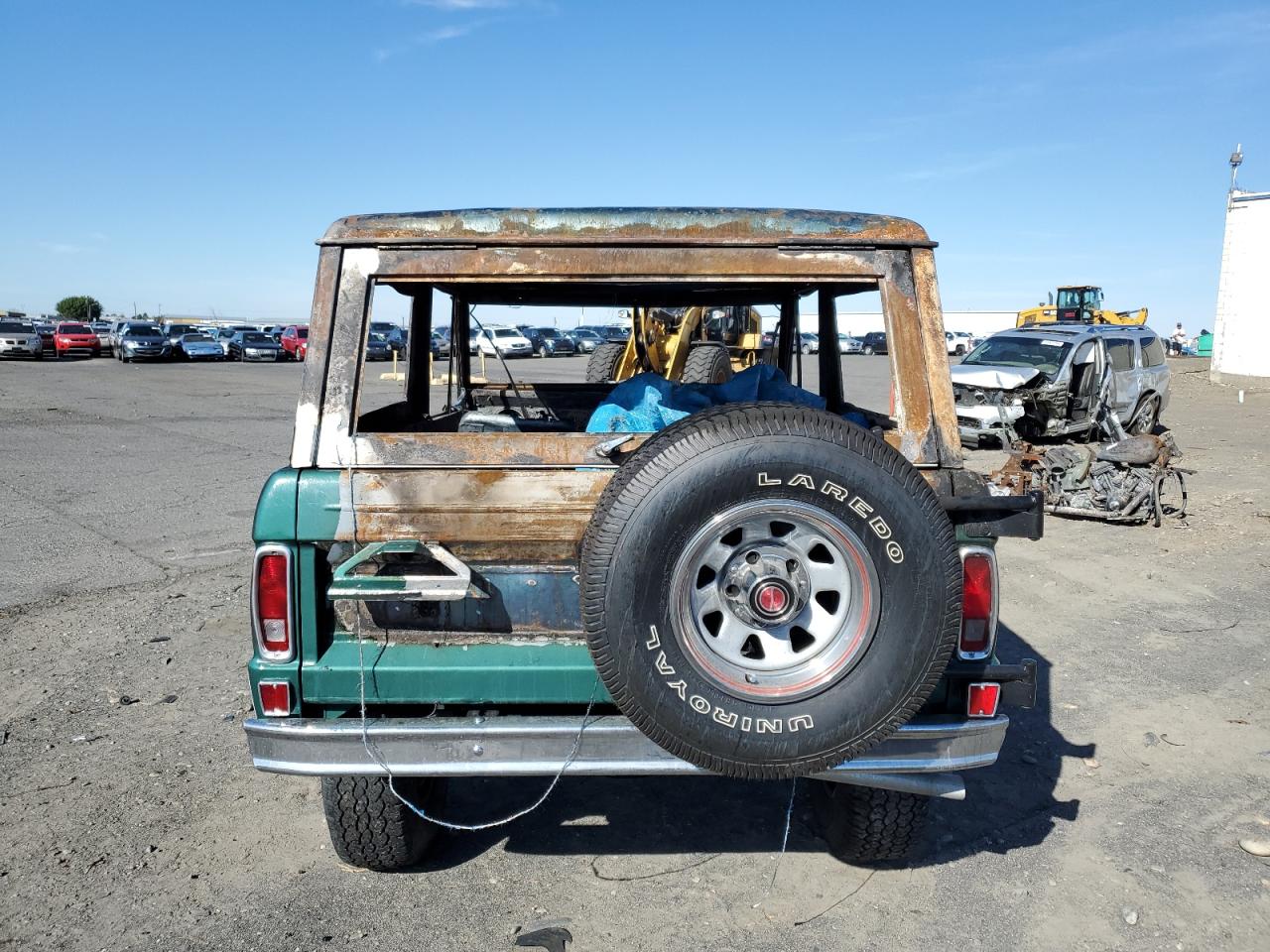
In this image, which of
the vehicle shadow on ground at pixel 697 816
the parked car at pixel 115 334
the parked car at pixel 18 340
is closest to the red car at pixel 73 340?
the parked car at pixel 115 334

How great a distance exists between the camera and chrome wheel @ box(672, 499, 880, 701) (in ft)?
8.02

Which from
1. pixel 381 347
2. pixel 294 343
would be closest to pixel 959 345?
pixel 381 347

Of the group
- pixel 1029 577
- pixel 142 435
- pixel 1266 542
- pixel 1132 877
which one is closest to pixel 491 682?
pixel 1132 877

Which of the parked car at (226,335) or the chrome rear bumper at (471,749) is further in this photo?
the parked car at (226,335)

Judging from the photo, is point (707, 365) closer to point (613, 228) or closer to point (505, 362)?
point (505, 362)

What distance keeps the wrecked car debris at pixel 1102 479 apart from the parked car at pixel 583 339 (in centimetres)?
3886

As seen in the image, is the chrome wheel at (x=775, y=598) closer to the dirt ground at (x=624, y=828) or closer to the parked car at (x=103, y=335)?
the dirt ground at (x=624, y=828)

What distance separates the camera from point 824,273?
2.89 m

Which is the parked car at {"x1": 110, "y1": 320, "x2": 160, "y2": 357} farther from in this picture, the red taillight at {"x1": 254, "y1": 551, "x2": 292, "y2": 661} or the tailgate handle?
the tailgate handle

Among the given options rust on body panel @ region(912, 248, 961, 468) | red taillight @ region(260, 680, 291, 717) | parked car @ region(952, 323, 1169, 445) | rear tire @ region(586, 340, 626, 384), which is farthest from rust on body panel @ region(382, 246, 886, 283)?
parked car @ region(952, 323, 1169, 445)

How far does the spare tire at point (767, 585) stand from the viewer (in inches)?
94.0

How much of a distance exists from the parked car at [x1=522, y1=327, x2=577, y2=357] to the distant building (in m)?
27.6

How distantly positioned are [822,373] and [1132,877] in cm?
245

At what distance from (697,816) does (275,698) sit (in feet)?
5.47
